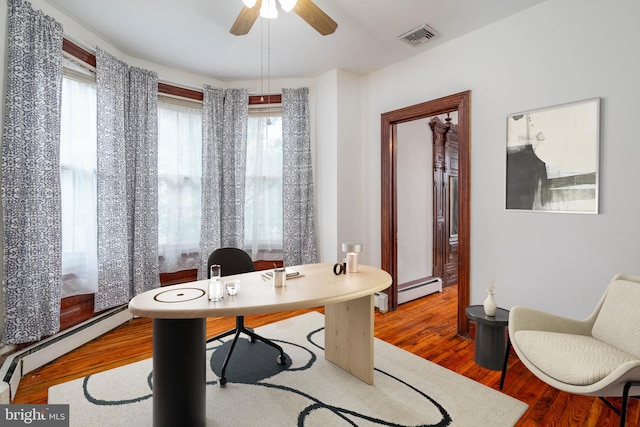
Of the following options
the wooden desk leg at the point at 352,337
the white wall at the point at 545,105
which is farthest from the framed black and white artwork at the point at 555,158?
the wooden desk leg at the point at 352,337

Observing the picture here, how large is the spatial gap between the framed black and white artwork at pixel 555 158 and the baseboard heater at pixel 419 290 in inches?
73.3

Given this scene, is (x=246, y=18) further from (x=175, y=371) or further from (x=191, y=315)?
(x=175, y=371)

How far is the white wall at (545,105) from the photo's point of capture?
2102 millimetres

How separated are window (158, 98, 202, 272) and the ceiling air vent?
250 cm

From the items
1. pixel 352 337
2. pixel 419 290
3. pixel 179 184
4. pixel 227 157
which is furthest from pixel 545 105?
pixel 179 184

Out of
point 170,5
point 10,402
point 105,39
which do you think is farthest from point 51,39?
point 10,402

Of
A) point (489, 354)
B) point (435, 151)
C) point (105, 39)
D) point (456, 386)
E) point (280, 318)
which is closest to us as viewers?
point (456, 386)

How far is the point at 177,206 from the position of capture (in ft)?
12.2

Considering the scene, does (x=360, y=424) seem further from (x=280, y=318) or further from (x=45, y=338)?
(x=45, y=338)

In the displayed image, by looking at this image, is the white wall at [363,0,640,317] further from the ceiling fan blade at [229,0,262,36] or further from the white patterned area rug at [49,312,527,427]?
the ceiling fan blade at [229,0,262,36]

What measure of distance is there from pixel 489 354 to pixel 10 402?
3.21 metres

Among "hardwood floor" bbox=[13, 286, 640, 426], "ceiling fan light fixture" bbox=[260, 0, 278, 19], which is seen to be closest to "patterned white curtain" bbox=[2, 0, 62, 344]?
"hardwood floor" bbox=[13, 286, 640, 426]

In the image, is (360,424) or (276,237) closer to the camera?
(360,424)

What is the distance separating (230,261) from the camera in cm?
265
